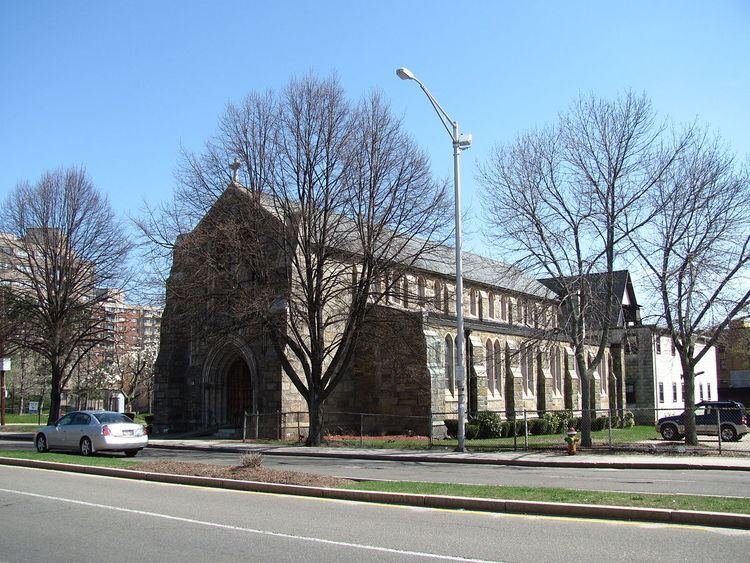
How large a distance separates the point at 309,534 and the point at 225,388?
87.8 feet

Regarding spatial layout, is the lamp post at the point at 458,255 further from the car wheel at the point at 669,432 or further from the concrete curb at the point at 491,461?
the car wheel at the point at 669,432

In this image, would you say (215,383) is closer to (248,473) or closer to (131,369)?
(248,473)

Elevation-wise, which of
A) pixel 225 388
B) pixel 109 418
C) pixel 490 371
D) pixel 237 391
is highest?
pixel 490 371

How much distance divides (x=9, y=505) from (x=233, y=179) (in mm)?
16917

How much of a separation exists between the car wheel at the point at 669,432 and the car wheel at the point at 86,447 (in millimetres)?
24100

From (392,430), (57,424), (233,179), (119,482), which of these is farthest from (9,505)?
(392,430)

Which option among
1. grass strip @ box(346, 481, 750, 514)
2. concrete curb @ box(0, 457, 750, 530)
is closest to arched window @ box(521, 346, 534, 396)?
grass strip @ box(346, 481, 750, 514)

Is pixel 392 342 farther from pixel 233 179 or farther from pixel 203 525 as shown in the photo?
pixel 203 525

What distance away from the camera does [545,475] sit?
16.2 meters

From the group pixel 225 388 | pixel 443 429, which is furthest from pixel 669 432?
pixel 225 388

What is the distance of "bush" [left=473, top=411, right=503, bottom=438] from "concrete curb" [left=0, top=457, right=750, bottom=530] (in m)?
20.1

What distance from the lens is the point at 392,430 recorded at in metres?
32.9

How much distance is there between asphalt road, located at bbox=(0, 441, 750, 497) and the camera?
1334 centimetres

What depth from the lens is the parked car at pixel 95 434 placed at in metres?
20.5
